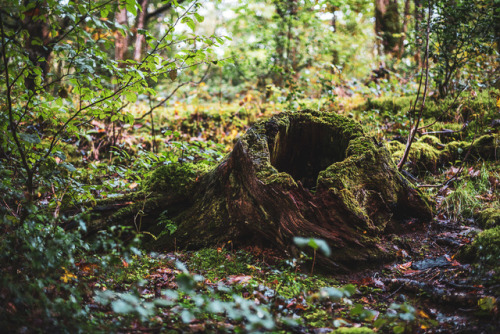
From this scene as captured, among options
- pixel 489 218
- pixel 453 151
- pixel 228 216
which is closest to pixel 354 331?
pixel 228 216

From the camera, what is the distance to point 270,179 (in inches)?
128

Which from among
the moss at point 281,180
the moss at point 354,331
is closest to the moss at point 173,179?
the moss at point 281,180

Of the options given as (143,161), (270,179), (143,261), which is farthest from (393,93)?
(143,261)

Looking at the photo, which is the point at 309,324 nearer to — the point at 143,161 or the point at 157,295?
the point at 157,295

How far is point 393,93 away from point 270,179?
7234mm

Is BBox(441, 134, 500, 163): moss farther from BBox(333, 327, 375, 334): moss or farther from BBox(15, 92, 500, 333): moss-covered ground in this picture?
BBox(333, 327, 375, 334): moss

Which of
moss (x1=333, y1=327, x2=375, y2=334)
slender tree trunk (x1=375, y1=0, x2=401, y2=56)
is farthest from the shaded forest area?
slender tree trunk (x1=375, y1=0, x2=401, y2=56)

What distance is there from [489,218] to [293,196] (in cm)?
256

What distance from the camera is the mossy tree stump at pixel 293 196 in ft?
10.5

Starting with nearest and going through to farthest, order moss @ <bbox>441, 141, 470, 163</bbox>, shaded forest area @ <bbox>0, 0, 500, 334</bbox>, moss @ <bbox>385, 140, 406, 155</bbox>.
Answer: shaded forest area @ <bbox>0, 0, 500, 334</bbox> < moss @ <bbox>441, 141, 470, 163</bbox> < moss @ <bbox>385, 140, 406, 155</bbox>

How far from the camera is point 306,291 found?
2.48 meters

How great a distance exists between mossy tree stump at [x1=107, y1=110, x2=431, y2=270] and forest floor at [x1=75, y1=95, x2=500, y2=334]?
0.79 feet

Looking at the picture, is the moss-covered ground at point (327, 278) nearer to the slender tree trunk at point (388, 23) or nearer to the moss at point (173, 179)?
the moss at point (173, 179)

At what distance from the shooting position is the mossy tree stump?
3205mm
